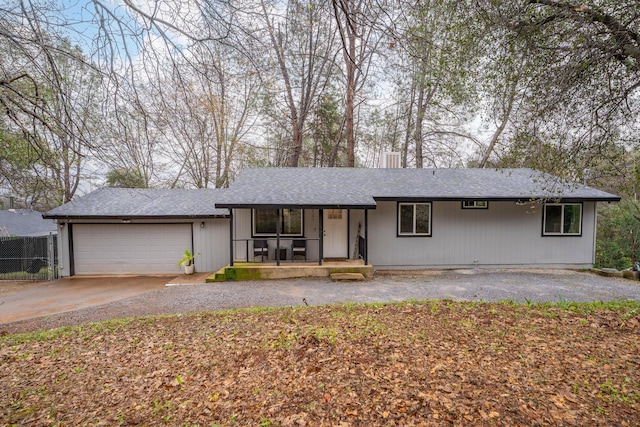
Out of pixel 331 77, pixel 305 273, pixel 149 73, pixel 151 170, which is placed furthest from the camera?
pixel 331 77

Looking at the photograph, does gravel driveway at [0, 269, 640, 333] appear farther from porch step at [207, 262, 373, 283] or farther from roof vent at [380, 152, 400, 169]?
roof vent at [380, 152, 400, 169]

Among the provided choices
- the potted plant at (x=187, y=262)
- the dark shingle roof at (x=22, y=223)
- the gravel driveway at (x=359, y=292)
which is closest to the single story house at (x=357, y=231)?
the potted plant at (x=187, y=262)

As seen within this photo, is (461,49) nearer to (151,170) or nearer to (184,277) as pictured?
(151,170)

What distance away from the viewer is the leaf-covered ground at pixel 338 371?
2525 millimetres

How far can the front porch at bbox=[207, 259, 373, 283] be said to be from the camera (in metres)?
8.65

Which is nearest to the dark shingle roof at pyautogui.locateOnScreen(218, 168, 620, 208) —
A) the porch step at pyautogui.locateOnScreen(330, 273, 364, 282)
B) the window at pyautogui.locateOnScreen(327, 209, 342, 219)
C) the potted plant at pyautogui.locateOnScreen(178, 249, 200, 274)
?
the window at pyautogui.locateOnScreen(327, 209, 342, 219)

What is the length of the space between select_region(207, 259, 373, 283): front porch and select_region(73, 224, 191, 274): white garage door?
258 centimetres

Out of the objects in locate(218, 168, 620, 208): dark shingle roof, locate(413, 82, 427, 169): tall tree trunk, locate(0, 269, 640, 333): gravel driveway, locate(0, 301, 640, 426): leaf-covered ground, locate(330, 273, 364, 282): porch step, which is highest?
locate(413, 82, 427, 169): tall tree trunk

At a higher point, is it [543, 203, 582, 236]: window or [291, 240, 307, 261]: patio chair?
[543, 203, 582, 236]: window

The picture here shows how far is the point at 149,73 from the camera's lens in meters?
3.69

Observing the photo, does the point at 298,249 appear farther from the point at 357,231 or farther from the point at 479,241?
the point at 479,241

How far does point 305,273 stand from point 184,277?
4163mm

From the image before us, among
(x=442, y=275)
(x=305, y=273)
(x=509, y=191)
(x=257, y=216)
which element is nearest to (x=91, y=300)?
(x=257, y=216)

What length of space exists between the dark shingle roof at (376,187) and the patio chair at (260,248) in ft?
5.30
